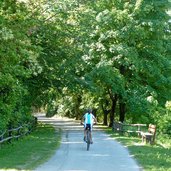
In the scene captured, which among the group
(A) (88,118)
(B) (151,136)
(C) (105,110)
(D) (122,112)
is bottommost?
(B) (151,136)

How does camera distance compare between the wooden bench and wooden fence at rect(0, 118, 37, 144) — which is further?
the wooden bench

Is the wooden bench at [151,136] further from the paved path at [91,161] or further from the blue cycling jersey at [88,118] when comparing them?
the blue cycling jersey at [88,118]

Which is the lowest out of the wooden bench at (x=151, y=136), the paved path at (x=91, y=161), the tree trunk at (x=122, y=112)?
the paved path at (x=91, y=161)

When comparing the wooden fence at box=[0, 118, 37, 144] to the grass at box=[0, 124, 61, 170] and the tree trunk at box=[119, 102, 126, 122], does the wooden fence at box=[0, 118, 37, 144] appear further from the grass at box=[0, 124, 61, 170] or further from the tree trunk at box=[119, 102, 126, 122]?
the tree trunk at box=[119, 102, 126, 122]

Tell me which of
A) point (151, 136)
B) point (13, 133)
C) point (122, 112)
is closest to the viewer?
point (151, 136)

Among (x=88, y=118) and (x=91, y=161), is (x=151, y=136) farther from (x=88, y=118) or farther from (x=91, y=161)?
(x=91, y=161)

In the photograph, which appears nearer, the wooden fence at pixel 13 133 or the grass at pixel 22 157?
the grass at pixel 22 157

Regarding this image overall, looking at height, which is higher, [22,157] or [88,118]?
[88,118]


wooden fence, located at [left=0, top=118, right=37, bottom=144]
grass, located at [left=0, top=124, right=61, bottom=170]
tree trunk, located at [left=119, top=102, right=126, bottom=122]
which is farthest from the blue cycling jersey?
tree trunk, located at [left=119, top=102, right=126, bottom=122]

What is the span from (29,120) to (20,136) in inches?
211

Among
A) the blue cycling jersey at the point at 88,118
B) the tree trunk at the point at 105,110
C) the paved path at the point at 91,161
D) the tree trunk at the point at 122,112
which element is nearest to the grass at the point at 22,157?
the paved path at the point at 91,161

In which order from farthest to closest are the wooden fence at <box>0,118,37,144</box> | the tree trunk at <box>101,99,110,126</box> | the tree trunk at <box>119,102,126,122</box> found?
the tree trunk at <box>101,99,110,126</box>, the tree trunk at <box>119,102,126,122</box>, the wooden fence at <box>0,118,37,144</box>

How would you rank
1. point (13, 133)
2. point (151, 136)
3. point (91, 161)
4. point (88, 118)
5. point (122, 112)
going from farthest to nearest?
point (122, 112)
point (13, 133)
point (151, 136)
point (88, 118)
point (91, 161)

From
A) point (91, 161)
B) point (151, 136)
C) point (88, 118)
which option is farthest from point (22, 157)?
point (151, 136)
